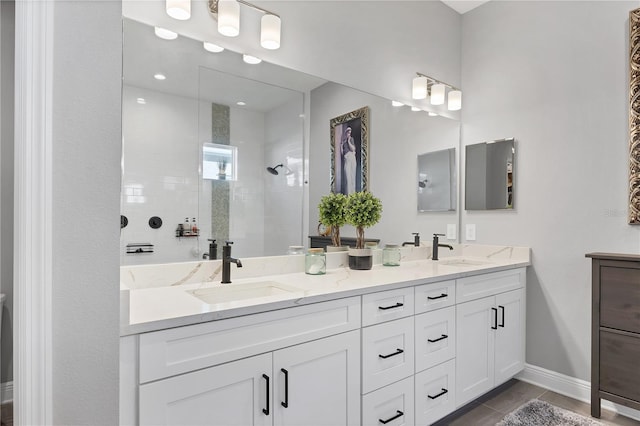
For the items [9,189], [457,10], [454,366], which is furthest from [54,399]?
[457,10]

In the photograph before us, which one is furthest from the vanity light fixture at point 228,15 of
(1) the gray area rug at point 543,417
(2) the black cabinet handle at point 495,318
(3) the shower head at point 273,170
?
(1) the gray area rug at point 543,417

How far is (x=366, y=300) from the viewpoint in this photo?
160cm

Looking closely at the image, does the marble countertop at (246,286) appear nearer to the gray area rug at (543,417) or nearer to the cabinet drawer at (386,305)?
the cabinet drawer at (386,305)

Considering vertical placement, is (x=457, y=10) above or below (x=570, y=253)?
above

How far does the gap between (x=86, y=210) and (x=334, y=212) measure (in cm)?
155

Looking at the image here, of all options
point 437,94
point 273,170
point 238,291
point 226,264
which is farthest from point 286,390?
point 437,94

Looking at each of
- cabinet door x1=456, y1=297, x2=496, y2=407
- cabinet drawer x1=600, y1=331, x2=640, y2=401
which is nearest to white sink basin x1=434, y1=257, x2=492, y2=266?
cabinet door x1=456, y1=297, x2=496, y2=407

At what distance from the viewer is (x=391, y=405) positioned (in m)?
1.69

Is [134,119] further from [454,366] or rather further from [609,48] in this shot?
[609,48]

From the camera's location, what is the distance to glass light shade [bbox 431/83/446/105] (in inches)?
112

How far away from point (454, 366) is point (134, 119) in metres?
2.01

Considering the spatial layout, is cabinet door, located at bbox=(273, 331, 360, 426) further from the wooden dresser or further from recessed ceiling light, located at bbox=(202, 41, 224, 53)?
the wooden dresser

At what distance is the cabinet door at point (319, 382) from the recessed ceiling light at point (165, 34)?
1.42 meters

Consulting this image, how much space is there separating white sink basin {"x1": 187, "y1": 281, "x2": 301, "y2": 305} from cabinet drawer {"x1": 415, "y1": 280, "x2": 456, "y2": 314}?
0.65 metres
